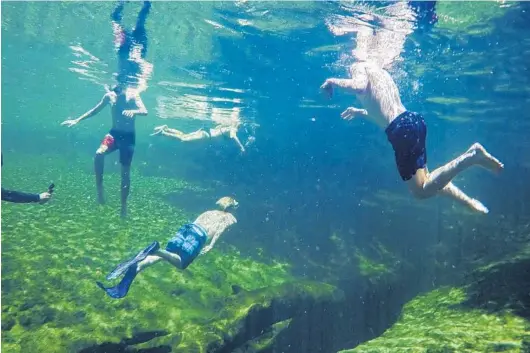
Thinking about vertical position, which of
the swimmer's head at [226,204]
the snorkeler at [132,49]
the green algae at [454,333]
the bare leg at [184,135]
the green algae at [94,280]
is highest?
the snorkeler at [132,49]

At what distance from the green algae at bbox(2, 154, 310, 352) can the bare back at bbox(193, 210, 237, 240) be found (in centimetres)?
184

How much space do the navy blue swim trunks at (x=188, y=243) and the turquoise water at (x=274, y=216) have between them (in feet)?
4.74

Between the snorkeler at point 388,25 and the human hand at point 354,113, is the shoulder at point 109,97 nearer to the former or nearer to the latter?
the human hand at point 354,113

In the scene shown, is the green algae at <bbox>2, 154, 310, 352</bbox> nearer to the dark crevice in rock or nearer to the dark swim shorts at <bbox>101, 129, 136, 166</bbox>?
the dark crevice in rock

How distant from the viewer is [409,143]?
17.1 feet

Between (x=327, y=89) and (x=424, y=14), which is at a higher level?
(x=424, y=14)

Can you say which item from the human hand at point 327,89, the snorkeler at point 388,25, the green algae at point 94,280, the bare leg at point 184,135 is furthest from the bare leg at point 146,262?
the snorkeler at point 388,25

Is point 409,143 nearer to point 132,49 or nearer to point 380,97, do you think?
point 380,97

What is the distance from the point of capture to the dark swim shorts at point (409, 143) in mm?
5191

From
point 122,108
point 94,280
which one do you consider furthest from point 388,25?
point 94,280

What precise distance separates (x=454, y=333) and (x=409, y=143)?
3.09 meters

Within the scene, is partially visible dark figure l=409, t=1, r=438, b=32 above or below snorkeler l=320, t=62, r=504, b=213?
above

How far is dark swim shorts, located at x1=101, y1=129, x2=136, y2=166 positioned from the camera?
10.7 metres

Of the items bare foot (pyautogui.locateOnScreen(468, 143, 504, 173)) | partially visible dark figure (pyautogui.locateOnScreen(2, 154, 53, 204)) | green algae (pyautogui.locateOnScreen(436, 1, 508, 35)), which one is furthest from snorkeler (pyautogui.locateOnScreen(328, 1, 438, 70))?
partially visible dark figure (pyautogui.locateOnScreen(2, 154, 53, 204))
